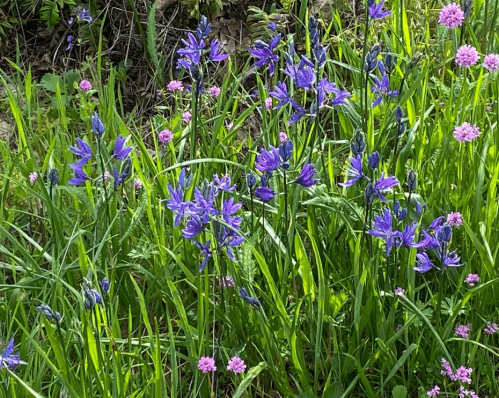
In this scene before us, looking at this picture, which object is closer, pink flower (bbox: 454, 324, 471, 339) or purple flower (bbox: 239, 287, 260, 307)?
purple flower (bbox: 239, 287, 260, 307)

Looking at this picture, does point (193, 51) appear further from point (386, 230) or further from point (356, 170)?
point (386, 230)

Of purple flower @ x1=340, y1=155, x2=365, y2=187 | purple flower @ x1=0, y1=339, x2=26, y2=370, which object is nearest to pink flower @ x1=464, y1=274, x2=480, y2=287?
purple flower @ x1=340, y1=155, x2=365, y2=187

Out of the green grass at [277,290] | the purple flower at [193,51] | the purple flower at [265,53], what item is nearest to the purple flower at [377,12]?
the green grass at [277,290]

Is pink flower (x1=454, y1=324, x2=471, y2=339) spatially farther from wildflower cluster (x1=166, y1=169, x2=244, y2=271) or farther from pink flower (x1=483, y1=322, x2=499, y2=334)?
wildflower cluster (x1=166, y1=169, x2=244, y2=271)

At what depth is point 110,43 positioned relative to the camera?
3902 millimetres

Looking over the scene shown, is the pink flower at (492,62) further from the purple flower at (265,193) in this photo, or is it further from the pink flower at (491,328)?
the purple flower at (265,193)

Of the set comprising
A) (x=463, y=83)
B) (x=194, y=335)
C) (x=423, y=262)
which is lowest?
(x=194, y=335)

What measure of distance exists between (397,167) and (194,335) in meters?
0.91

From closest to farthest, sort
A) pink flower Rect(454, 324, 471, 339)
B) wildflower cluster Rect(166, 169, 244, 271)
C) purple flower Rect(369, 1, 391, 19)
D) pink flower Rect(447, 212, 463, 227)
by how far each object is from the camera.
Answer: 1. wildflower cluster Rect(166, 169, 244, 271)
2. pink flower Rect(454, 324, 471, 339)
3. pink flower Rect(447, 212, 463, 227)
4. purple flower Rect(369, 1, 391, 19)

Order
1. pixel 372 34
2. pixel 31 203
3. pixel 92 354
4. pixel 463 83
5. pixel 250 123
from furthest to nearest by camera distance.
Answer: pixel 250 123
pixel 372 34
pixel 31 203
pixel 463 83
pixel 92 354

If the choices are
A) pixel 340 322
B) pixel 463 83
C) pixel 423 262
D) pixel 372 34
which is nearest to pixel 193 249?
pixel 340 322

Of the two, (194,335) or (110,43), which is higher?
(110,43)

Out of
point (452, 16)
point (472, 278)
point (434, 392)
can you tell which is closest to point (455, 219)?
point (472, 278)

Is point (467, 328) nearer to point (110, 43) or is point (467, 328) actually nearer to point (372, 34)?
point (372, 34)
